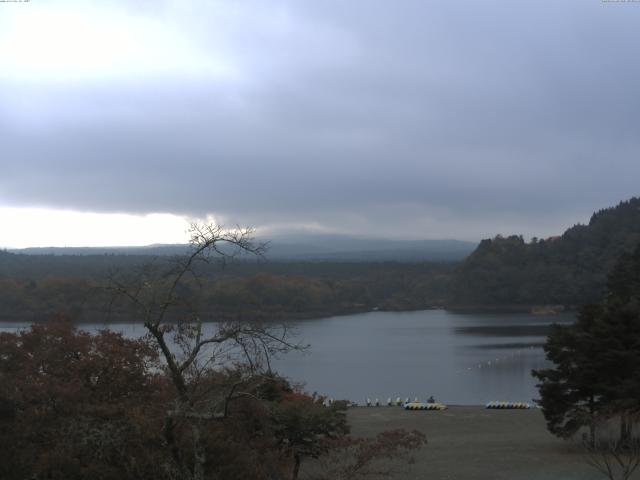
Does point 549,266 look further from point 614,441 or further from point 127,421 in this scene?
point 127,421

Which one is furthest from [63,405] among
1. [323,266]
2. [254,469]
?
[323,266]

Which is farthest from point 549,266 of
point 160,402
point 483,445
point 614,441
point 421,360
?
point 160,402

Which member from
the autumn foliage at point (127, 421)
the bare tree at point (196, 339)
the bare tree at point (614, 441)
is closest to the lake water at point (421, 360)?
the autumn foliage at point (127, 421)

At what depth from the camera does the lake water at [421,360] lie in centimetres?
3158

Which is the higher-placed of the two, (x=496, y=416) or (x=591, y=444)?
(x=591, y=444)

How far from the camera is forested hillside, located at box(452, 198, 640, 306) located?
8812 cm

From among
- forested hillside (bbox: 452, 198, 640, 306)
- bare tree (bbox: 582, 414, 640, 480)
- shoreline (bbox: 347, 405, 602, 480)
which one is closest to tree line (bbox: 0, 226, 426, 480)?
shoreline (bbox: 347, 405, 602, 480)

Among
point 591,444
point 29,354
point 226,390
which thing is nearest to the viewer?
point 226,390

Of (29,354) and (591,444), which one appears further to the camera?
(591,444)

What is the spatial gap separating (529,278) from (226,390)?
3617 inches

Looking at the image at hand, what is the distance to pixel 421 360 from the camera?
42469 mm

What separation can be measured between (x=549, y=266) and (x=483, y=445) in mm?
83274

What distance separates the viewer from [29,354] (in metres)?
10.5

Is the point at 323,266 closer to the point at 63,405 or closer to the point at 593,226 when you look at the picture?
the point at 593,226
